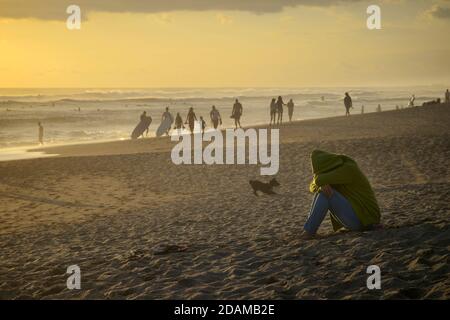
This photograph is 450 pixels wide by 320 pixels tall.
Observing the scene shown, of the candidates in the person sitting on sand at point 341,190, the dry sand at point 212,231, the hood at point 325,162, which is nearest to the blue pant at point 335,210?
the person sitting on sand at point 341,190

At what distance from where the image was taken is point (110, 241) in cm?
843

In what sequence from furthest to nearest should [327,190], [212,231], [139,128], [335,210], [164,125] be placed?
[139,128]
[164,125]
[212,231]
[335,210]
[327,190]

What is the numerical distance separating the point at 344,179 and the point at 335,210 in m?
0.51

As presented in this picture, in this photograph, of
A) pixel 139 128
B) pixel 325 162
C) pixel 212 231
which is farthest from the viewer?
pixel 139 128

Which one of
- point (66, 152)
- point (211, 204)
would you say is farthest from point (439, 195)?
Result: point (66, 152)

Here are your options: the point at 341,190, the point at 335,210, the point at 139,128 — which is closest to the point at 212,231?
the point at 335,210

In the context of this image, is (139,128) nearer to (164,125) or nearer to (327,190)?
(164,125)

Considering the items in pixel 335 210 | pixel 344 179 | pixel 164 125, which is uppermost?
pixel 164 125

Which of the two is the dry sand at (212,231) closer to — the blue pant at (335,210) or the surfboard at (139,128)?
the blue pant at (335,210)

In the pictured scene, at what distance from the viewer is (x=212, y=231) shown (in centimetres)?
852

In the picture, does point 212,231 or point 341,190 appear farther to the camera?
point 212,231

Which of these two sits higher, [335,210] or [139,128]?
[139,128]
